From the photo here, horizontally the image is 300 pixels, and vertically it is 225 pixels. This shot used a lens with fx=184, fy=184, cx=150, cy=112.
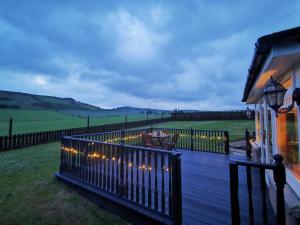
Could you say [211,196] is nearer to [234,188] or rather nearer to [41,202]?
[234,188]

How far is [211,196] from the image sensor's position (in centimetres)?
388

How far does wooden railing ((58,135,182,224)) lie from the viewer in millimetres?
2994

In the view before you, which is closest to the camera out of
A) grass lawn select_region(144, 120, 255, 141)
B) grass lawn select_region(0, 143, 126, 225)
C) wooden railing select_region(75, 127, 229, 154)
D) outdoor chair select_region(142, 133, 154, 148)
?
grass lawn select_region(0, 143, 126, 225)

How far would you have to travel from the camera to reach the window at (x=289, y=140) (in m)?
2.80

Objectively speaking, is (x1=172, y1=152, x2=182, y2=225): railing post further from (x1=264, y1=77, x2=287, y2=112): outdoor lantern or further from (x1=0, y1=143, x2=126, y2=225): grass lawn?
(x1=264, y1=77, x2=287, y2=112): outdoor lantern

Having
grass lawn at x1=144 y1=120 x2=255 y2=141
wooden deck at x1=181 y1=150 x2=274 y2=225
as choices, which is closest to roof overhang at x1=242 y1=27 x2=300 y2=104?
wooden deck at x1=181 y1=150 x2=274 y2=225

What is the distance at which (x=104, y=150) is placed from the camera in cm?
435

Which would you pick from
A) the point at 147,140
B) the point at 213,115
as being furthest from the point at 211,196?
the point at 213,115

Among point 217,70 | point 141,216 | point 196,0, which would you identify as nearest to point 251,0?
point 196,0

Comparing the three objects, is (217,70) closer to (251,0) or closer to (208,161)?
(251,0)

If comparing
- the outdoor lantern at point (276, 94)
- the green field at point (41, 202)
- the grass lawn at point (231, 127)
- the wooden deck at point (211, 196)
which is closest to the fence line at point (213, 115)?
the grass lawn at point (231, 127)

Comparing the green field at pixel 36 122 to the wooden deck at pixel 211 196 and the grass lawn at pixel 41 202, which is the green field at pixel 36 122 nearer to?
the grass lawn at pixel 41 202

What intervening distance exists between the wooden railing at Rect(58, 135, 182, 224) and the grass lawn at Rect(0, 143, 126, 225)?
0.34m

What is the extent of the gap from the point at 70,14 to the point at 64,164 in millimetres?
11375
